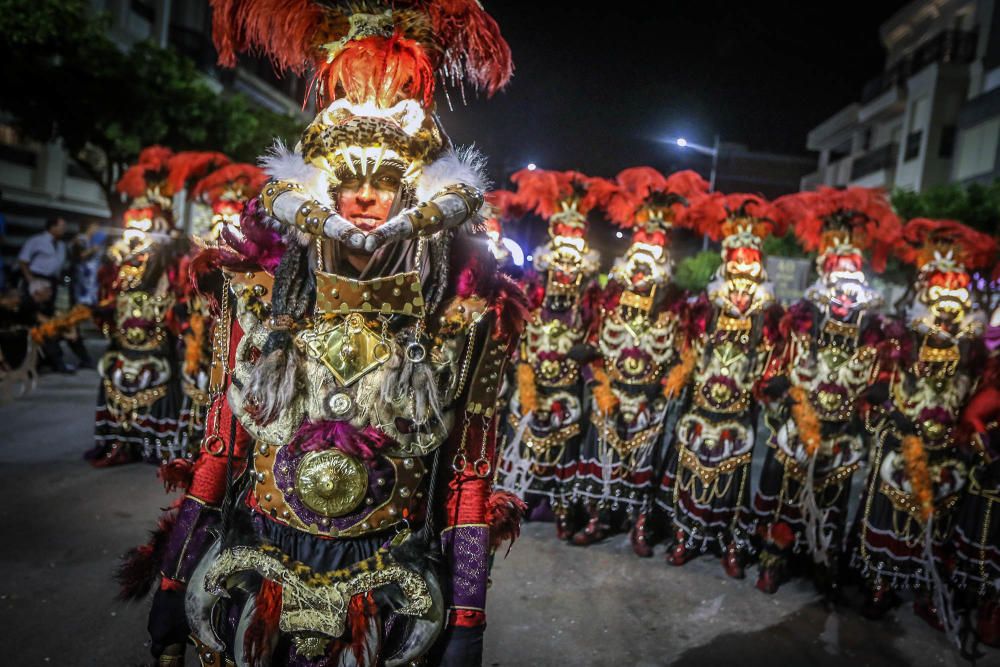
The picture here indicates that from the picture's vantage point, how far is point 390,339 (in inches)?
73.4

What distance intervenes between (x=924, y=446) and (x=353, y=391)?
434 centimetres

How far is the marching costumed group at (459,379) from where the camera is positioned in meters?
1.80

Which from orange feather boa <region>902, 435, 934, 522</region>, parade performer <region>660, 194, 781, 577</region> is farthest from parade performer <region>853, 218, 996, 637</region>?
parade performer <region>660, 194, 781, 577</region>

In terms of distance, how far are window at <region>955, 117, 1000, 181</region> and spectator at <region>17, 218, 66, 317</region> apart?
2425 centimetres

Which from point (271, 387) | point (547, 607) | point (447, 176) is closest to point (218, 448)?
point (271, 387)

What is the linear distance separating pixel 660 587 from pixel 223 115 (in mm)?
12953

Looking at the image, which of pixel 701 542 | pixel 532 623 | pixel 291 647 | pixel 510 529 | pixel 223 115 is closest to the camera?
pixel 291 647

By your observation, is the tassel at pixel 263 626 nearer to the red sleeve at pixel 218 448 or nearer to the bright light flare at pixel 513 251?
the red sleeve at pixel 218 448

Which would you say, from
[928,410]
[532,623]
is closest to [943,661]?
[928,410]

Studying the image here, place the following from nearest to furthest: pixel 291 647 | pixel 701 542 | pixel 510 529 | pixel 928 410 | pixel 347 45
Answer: pixel 291 647
pixel 347 45
pixel 510 529
pixel 928 410
pixel 701 542

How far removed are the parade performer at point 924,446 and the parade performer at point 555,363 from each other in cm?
224

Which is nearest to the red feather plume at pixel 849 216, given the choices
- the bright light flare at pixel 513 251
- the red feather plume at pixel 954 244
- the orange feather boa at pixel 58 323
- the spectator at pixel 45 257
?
the red feather plume at pixel 954 244

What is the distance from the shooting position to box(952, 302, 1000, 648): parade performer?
444 cm

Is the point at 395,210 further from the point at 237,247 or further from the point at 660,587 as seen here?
the point at 660,587
